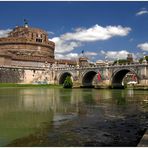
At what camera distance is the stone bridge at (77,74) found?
53562 mm

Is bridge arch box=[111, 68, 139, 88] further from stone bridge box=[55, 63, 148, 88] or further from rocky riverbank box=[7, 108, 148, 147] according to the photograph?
rocky riverbank box=[7, 108, 148, 147]

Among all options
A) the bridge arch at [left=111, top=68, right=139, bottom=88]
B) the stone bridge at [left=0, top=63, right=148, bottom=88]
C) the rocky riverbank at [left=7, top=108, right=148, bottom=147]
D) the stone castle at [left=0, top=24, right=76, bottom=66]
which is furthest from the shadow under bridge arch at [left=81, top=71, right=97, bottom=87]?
the rocky riverbank at [left=7, top=108, right=148, bottom=147]

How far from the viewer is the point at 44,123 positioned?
13344 millimetres

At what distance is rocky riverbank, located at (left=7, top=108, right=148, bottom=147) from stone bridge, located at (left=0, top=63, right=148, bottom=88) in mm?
38595

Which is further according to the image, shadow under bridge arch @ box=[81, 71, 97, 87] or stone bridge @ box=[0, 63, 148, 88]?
shadow under bridge arch @ box=[81, 71, 97, 87]

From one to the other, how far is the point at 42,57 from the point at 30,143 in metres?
71.3

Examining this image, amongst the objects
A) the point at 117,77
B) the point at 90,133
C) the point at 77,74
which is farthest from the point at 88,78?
the point at 90,133

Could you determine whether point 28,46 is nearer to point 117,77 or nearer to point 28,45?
point 28,45

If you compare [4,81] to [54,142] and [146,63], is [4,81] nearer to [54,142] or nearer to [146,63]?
[146,63]

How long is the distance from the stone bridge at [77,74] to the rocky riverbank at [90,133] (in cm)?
3859

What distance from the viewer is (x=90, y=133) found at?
36.3 ft

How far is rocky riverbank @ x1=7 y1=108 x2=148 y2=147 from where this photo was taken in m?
9.54

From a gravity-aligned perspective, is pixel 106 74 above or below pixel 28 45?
below

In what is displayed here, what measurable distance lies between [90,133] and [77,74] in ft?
185
